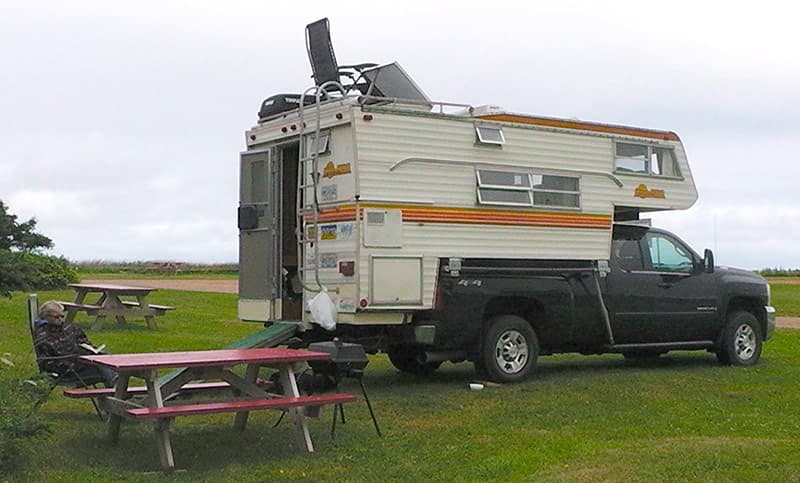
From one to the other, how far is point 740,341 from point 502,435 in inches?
243

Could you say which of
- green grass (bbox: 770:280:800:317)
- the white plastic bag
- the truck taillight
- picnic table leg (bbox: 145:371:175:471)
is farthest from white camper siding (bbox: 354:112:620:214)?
green grass (bbox: 770:280:800:317)

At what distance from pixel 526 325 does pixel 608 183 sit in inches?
80.0

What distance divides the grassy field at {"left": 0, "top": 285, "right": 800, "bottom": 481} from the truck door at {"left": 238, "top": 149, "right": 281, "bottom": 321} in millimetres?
921

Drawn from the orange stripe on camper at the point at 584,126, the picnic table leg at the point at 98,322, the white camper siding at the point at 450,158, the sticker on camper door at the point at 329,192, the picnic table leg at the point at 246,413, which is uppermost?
the orange stripe on camper at the point at 584,126

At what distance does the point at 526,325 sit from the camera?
1240cm

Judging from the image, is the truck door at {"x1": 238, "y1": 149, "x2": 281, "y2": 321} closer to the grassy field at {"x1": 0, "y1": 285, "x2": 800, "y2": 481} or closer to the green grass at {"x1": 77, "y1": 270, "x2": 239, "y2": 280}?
the grassy field at {"x1": 0, "y1": 285, "x2": 800, "y2": 481}

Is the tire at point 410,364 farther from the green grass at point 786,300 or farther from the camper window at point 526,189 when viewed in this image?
the green grass at point 786,300

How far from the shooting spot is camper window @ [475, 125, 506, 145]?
476 inches

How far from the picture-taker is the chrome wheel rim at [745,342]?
46.6 ft

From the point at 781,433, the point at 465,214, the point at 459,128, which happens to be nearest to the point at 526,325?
the point at 465,214

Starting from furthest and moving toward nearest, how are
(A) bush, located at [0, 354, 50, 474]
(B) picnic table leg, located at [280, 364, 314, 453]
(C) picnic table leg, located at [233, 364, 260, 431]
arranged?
(C) picnic table leg, located at [233, 364, 260, 431], (B) picnic table leg, located at [280, 364, 314, 453], (A) bush, located at [0, 354, 50, 474]

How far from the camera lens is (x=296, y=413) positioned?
848 cm

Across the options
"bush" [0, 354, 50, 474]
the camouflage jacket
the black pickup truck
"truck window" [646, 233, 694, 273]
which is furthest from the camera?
"truck window" [646, 233, 694, 273]

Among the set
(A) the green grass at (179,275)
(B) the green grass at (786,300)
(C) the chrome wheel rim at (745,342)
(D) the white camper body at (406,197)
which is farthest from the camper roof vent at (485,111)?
(A) the green grass at (179,275)
